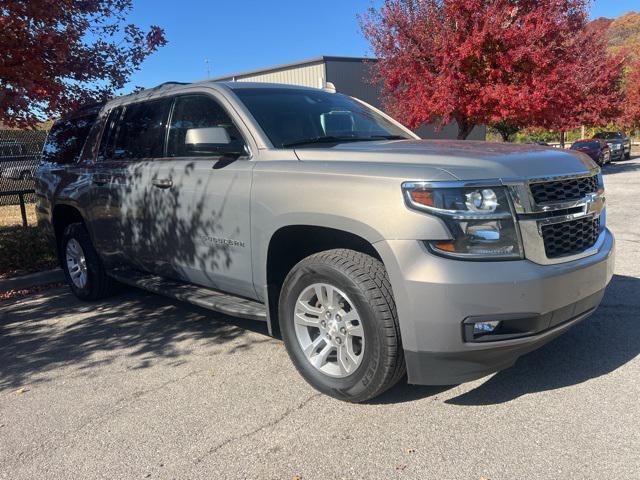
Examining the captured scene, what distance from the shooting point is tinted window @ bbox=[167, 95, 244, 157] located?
414cm

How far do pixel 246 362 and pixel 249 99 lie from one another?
196 centimetres

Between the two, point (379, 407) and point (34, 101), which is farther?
point (34, 101)

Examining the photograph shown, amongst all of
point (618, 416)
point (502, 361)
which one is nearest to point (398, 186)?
point (502, 361)

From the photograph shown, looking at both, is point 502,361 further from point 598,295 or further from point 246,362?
point 246,362

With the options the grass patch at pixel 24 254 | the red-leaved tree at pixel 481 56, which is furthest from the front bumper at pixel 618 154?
the grass patch at pixel 24 254

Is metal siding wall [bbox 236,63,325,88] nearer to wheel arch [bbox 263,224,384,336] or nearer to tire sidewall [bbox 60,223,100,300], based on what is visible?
tire sidewall [bbox 60,223,100,300]

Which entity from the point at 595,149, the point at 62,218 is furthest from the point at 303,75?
the point at 62,218

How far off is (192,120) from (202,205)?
2.59 ft

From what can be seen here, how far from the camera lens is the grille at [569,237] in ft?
Answer: 9.80

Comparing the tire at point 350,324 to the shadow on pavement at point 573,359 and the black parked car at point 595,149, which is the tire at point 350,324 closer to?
the shadow on pavement at point 573,359

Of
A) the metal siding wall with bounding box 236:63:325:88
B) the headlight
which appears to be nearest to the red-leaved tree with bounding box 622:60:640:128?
the metal siding wall with bounding box 236:63:325:88

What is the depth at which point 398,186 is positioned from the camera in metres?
2.91

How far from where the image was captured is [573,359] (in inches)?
149

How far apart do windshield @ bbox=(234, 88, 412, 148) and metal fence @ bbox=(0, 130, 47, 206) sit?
8.25 metres
